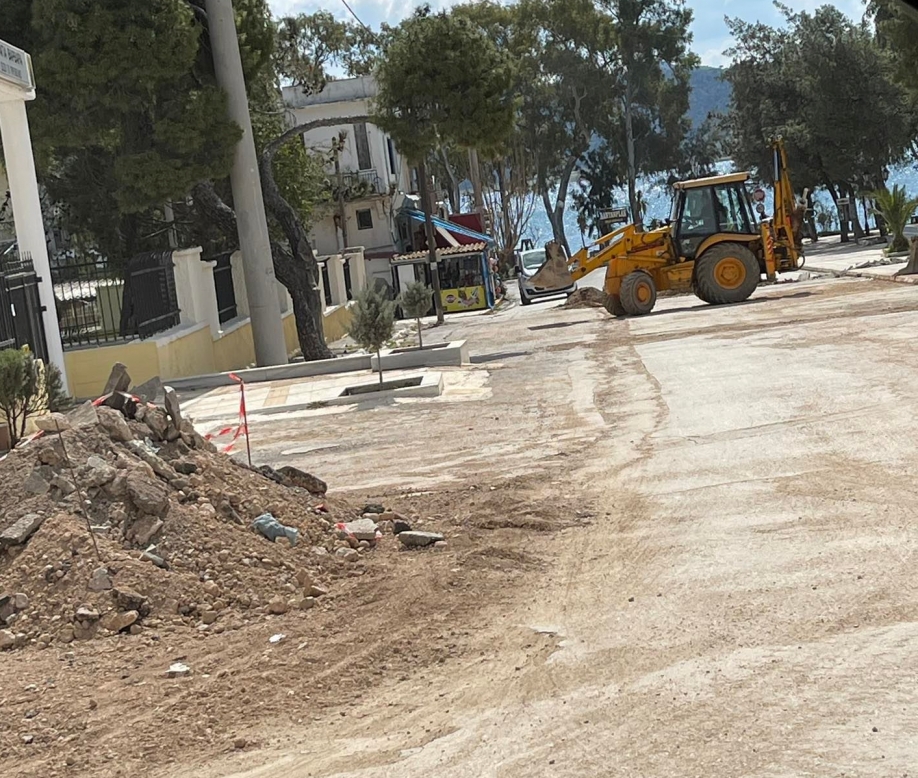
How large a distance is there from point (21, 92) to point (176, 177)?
5.22 meters

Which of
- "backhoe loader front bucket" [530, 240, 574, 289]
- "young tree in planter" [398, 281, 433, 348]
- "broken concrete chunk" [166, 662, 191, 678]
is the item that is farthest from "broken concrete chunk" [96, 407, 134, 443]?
"backhoe loader front bucket" [530, 240, 574, 289]

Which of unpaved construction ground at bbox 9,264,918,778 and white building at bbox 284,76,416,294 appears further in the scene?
white building at bbox 284,76,416,294

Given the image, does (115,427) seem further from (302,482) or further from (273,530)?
(302,482)

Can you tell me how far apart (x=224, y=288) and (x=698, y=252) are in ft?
32.5

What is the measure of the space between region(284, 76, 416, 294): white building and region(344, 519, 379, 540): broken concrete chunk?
4471cm

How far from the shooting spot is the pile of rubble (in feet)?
23.9

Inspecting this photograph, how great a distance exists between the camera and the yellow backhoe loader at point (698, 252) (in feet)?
93.2

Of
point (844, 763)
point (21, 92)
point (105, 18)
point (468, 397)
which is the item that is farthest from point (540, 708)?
point (105, 18)

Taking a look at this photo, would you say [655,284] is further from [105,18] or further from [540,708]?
[540,708]

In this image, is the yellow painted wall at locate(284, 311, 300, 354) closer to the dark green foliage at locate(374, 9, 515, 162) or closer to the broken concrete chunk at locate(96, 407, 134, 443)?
the dark green foliage at locate(374, 9, 515, 162)

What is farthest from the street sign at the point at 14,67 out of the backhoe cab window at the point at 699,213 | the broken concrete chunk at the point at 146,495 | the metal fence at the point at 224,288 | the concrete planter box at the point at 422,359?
the backhoe cab window at the point at 699,213

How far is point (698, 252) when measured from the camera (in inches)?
1128

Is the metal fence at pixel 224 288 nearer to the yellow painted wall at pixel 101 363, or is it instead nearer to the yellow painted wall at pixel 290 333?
the yellow painted wall at pixel 290 333

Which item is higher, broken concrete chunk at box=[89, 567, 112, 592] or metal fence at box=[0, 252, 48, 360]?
metal fence at box=[0, 252, 48, 360]
